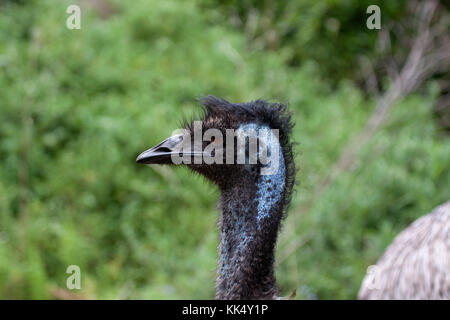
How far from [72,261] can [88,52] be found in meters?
2.35

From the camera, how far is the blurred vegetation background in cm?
452

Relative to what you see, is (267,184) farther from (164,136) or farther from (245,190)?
(164,136)

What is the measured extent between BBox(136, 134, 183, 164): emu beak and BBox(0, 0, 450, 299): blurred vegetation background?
994mm

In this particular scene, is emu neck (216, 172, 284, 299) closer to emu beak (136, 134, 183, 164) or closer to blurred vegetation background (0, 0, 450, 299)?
emu beak (136, 134, 183, 164)

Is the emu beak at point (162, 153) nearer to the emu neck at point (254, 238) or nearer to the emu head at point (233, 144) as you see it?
the emu head at point (233, 144)

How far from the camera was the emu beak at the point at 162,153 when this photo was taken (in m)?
2.47

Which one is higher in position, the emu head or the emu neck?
the emu head

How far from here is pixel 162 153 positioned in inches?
97.8

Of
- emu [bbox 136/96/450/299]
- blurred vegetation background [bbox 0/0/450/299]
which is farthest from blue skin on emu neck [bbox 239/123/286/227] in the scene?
blurred vegetation background [bbox 0/0/450/299]

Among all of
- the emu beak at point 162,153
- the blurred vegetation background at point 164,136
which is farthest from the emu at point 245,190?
the blurred vegetation background at point 164,136

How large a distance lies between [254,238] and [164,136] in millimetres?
3060

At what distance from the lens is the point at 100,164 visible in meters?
5.30

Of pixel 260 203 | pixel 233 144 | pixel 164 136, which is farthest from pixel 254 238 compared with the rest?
pixel 164 136
